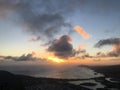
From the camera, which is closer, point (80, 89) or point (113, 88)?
point (80, 89)

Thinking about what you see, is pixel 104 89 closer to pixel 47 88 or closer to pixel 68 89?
pixel 68 89

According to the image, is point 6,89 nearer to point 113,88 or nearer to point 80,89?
point 80,89

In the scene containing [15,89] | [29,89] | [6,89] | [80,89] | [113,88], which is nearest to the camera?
[6,89]

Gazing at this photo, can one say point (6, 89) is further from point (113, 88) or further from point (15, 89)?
point (113, 88)

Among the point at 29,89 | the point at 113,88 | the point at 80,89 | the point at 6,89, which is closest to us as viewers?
the point at 6,89

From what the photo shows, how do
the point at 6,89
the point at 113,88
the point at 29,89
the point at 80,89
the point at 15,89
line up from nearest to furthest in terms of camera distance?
the point at 6,89 → the point at 15,89 → the point at 29,89 → the point at 80,89 → the point at 113,88

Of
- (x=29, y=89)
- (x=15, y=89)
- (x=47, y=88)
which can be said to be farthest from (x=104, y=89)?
(x=15, y=89)

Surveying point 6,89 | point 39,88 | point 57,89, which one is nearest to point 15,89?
point 6,89

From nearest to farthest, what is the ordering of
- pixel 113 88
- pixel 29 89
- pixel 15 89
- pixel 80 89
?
pixel 15 89 → pixel 29 89 → pixel 80 89 → pixel 113 88

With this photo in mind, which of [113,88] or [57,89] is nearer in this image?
[57,89]
